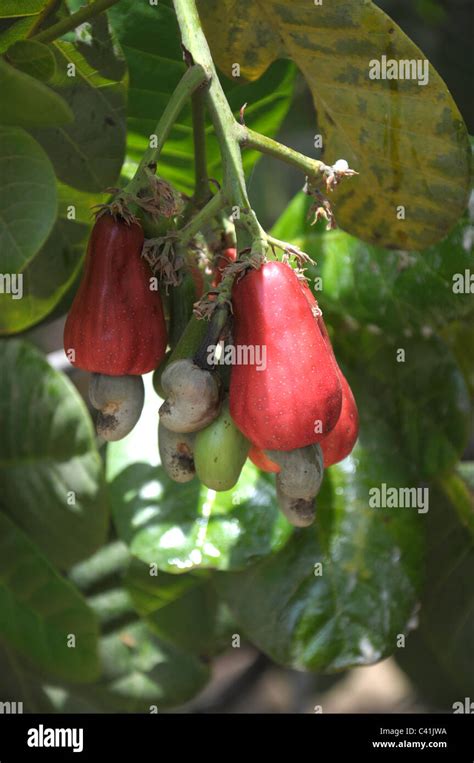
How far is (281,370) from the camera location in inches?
31.9

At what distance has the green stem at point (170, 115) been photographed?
2.80 ft

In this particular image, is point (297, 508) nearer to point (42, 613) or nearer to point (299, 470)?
point (299, 470)

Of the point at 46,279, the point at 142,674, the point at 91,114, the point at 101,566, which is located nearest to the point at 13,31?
the point at 91,114

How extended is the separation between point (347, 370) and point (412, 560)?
28cm

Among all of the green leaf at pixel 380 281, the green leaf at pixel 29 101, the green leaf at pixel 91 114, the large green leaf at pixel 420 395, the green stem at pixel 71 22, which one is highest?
the green stem at pixel 71 22

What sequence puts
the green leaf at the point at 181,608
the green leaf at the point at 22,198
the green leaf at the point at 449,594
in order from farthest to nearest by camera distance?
1. the green leaf at the point at 181,608
2. the green leaf at the point at 449,594
3. the green leaf at the point at 22,198

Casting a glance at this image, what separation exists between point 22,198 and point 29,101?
0.15 meters

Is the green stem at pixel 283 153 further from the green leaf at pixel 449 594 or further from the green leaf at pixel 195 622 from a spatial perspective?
the green leaf at pixel 195 622

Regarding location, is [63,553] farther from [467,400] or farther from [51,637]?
[467,400]

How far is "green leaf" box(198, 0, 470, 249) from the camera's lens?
99 centimetres

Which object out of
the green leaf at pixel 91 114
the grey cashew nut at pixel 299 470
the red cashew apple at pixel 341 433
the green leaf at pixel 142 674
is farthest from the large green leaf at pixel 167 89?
the green leaf at pixel 142 674

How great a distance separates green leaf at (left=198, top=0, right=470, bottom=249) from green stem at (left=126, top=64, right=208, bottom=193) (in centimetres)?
20

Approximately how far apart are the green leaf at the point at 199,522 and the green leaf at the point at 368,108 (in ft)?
1.25

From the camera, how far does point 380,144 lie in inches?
41.3
